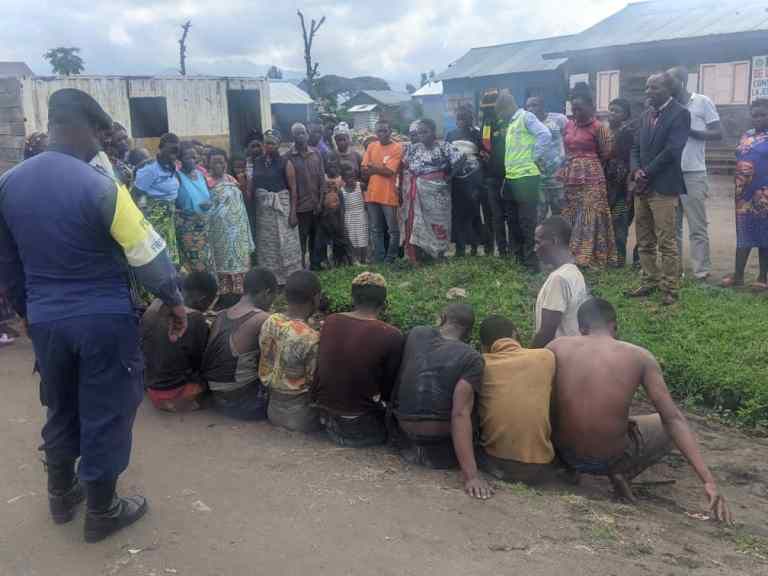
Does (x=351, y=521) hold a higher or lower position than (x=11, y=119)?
lower

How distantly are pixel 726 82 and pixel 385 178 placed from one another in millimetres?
12806

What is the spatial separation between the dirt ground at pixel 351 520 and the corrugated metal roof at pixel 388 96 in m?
Result: 37.4

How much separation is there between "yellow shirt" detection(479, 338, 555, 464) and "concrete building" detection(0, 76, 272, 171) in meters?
14.4

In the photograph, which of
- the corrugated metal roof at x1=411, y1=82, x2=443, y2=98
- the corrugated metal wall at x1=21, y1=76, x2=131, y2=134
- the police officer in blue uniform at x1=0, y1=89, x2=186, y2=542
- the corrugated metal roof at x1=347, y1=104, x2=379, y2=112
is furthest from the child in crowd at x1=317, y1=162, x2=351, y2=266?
the corrugated metal roof at x1=347, y1=104, x2=379, y2=112

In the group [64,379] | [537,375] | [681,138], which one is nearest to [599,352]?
[537,375]

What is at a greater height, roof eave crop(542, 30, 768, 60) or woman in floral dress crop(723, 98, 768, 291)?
roof eave crop(542, 30, 768, 60)

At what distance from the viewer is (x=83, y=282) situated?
3129 millimetres

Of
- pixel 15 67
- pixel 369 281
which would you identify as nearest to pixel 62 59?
pixel 15 67

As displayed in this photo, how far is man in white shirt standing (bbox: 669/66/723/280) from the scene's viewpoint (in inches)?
289

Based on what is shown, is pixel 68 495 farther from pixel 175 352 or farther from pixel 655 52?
pixel 655 52

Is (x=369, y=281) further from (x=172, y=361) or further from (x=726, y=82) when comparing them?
(x=726, y=82)

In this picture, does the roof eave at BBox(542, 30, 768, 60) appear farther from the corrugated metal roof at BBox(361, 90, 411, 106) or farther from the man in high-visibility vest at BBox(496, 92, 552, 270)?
the corrugated metal roof at BBox(361, 90, 411, 106)

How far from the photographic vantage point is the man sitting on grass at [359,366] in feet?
13.9

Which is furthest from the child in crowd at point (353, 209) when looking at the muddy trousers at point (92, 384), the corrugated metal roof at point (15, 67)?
the corrugated metal roof at point (15, 67)
